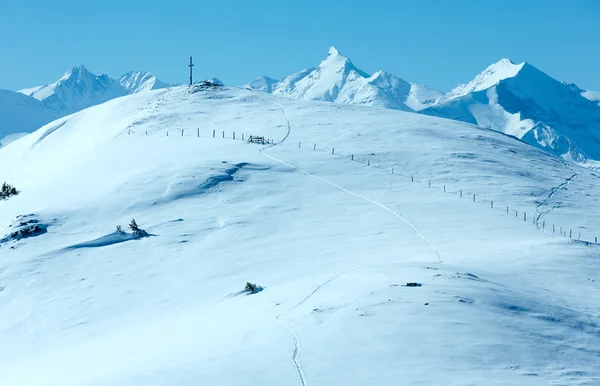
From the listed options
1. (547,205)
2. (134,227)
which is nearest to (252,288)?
(134,227)

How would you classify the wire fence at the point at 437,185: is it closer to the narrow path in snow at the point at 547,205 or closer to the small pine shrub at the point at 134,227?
the narrow path in snow at the point at 547,205

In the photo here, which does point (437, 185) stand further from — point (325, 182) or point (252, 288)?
point (252, 288)

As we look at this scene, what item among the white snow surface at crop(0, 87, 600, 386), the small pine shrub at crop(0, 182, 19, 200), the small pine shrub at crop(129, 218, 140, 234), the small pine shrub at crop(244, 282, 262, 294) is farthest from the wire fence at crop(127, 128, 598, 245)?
the small pine shrub at crop(129, 218, 140, 234)

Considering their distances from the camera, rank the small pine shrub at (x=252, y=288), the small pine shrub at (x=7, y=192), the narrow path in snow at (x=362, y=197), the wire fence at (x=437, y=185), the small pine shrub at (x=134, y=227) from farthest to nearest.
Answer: the small pine shrub at (x=7, y=192), the wire fence at (x=437, y=185), the small pine shrub at (x=134, y=227), the narrow path in snow at (x=362, y=197), the small pine shrub at (x=252, y=288)

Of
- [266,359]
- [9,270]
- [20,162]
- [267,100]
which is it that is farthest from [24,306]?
[267,100]

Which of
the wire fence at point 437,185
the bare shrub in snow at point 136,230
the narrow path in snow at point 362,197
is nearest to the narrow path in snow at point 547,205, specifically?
the wire fence at point 437,185

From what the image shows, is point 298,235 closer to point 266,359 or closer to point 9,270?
point 9,270
